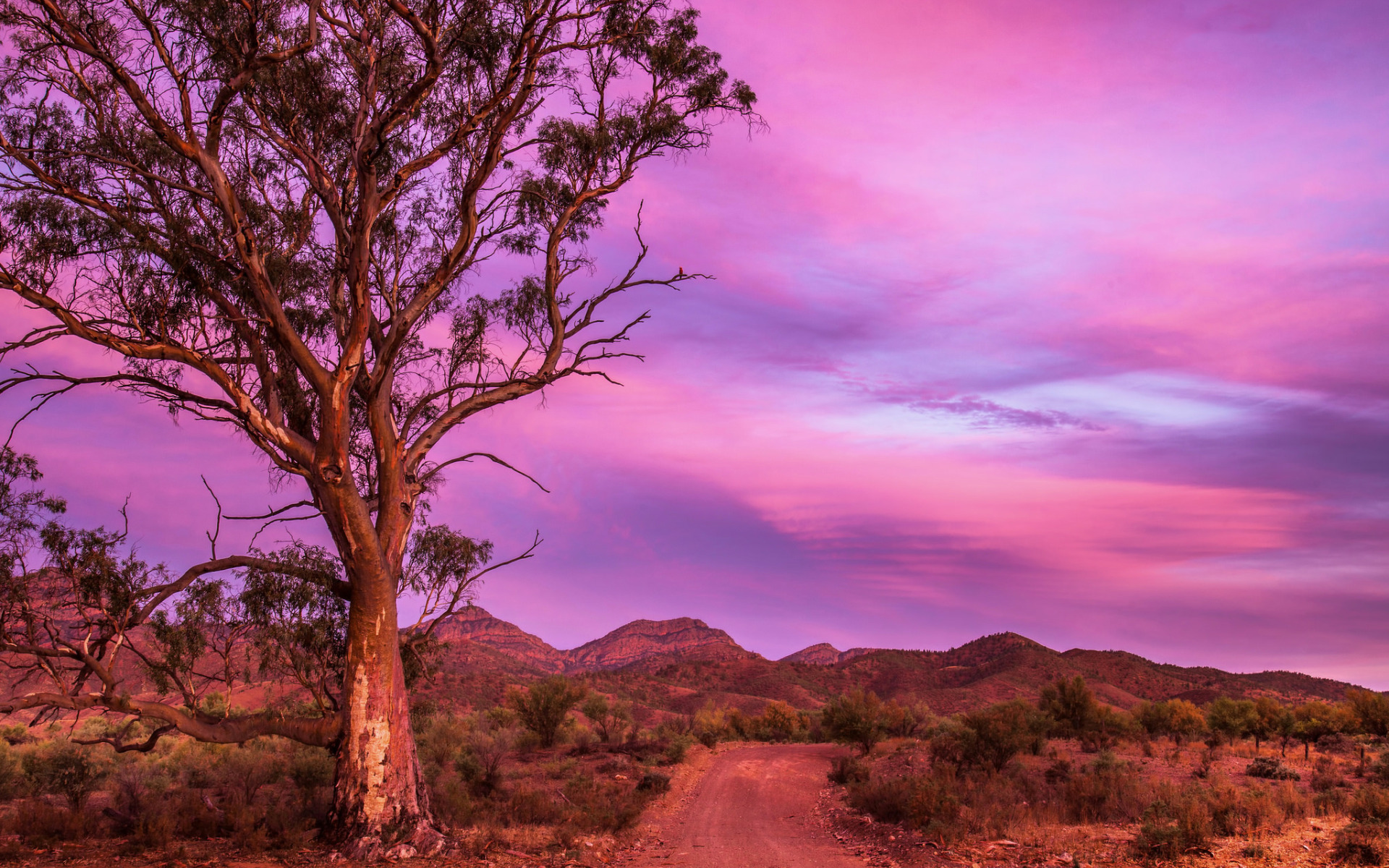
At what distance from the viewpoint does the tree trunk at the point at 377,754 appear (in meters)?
9.19

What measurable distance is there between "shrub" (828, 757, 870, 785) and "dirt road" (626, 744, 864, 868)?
16.0 inches

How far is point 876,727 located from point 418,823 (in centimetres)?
1834

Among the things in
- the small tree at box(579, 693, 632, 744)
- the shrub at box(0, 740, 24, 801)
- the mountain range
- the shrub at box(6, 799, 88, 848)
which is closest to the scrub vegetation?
the small tree at box(579, 693, 632, 744)

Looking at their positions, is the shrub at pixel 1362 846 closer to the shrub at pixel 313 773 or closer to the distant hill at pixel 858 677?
the shrub at pixel 313 773

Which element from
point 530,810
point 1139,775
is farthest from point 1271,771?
point 530,810

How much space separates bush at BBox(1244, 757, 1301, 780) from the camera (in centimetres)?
1562

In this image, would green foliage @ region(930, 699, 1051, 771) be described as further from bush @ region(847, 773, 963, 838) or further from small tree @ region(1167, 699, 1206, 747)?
small tree @ region(1167, 699, 1206, 747)

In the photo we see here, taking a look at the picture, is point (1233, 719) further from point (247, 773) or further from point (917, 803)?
point (247, 773)

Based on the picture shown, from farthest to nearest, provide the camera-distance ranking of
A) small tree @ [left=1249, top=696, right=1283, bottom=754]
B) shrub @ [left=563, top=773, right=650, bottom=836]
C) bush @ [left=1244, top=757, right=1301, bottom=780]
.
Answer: small tree @ [left=1249, top=696, right=1283, bottom=754]
bush @ [left=1244, top=757, right=1301, bottom=780]
shrub @ [left=563, top=773, right=650, bottom=836]

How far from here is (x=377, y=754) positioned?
9.49m

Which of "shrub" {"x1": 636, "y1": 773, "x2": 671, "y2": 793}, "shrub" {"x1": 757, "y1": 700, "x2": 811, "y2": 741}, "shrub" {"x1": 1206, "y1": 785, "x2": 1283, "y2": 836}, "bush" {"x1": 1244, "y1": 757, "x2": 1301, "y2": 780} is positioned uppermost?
"shrub" {"x1": 1206, "y1": 785, "x2": 1283, "y2": 836}

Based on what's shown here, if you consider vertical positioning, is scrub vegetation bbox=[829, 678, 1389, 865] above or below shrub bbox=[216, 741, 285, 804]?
above

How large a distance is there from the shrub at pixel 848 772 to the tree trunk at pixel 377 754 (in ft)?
36.7

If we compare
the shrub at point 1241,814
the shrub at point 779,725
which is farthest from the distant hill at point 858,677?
the shrub at point 1241,814
